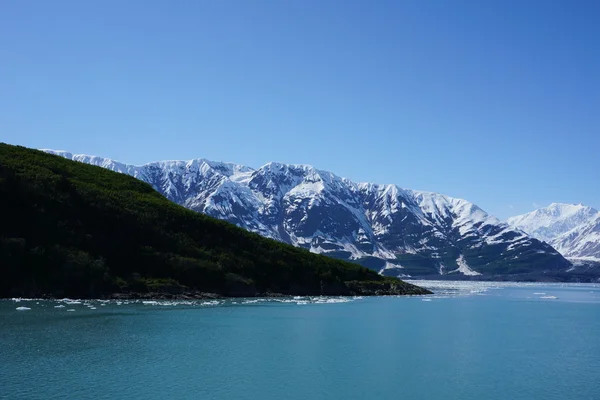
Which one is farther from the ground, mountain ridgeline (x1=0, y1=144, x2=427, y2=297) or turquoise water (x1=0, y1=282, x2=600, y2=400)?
mountain ridgeline (x1=0, y1=144, x2=427, y2=297)

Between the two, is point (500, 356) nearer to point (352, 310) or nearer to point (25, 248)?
point (352, 310)

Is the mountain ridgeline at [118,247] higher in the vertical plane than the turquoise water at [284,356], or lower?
higher

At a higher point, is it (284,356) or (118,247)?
(118,247)

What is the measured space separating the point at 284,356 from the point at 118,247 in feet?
250

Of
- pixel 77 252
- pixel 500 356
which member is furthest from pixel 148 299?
pixel 500 356

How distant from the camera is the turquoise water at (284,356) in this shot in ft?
115

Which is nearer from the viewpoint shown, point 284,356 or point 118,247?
point 284,356

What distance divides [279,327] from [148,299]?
4492 centimetres

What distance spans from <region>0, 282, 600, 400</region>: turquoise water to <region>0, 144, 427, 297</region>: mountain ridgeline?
880 inches

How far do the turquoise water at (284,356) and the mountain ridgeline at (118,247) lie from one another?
22.4 meters

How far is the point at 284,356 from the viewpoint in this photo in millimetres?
47094

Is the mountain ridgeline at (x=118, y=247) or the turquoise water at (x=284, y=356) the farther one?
the mountain ridgeline at (x=118, y=247)

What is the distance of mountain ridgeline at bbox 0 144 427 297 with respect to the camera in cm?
9938

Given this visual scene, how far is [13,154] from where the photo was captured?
440 feet
